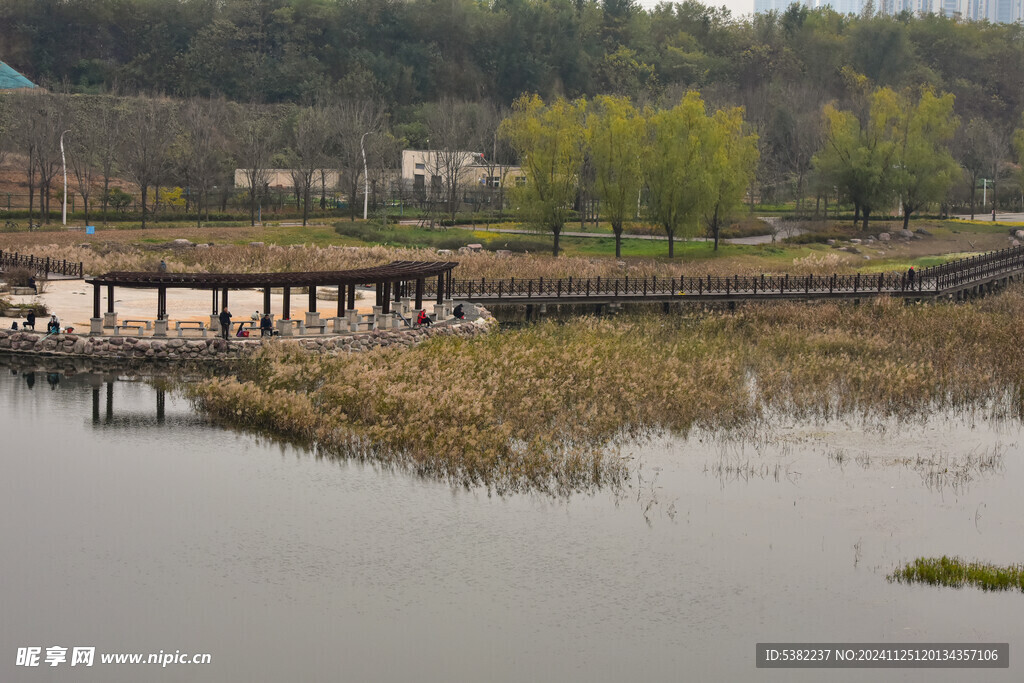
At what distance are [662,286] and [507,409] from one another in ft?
100

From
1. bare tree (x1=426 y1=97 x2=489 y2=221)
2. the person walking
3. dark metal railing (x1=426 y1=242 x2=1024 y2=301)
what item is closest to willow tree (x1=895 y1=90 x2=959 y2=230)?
dark metal railing (x1=426 y1=242 x2=1024 y2=301)

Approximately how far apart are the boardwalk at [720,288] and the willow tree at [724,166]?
59.0 feet

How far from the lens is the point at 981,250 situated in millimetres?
98000

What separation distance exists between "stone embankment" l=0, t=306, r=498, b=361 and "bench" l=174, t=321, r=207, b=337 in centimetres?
108

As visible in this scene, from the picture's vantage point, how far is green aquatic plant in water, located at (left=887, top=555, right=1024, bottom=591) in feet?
92.4

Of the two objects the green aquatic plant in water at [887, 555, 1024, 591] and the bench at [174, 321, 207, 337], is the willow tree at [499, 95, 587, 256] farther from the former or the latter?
the green aquatic plant in water at [887, 555, 1024, 591]

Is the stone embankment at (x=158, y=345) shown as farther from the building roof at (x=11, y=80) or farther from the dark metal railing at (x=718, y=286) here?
the building roof at (x=11, y=80)

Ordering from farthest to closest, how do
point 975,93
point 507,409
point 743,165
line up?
1. point 975,93
2. point 743,165
3. point 507,409

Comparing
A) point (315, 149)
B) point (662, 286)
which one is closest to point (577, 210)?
point (315, 149)

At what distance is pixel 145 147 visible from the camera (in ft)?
314

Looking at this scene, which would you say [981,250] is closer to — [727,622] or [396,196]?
[396,196]

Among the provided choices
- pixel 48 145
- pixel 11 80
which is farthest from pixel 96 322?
pixel 11 80

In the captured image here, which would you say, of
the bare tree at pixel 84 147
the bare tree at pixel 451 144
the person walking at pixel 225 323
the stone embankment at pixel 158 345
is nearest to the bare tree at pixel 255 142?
the bare tree at pixel 84 147

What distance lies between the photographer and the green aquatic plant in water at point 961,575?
92.4ft
